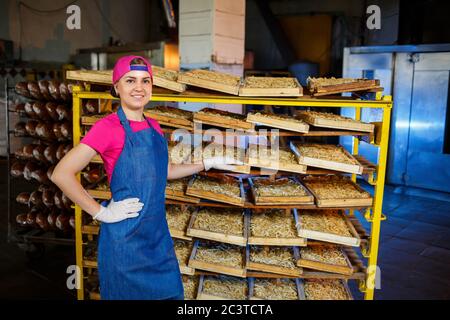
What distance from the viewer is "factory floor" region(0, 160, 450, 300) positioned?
4.80 metres

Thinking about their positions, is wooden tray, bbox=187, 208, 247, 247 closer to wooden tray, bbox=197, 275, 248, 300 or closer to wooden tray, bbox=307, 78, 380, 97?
wooden tray, bbox=197, 275, 248, 300

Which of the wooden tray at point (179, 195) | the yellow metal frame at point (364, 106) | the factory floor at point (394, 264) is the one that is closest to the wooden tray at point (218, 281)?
the wooden tray at point (179, 195)

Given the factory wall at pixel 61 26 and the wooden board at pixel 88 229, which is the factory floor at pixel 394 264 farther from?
the factory wall at pixel 61 26

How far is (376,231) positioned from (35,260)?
432cm

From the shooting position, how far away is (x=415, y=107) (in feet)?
30.1

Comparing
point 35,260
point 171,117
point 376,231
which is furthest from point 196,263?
point 35,260

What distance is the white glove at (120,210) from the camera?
2.61 metres

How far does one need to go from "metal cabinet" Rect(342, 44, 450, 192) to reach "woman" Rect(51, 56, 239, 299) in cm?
755

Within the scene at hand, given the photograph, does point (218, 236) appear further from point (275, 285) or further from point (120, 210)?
point (120, 210)

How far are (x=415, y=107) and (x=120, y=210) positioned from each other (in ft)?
26.9

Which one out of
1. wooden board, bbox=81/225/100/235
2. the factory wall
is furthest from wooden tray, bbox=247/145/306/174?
the factory wall

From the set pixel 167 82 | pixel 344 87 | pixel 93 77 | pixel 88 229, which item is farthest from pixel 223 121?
pixel 88 229

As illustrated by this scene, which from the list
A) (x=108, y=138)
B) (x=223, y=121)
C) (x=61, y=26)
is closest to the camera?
(x=108, y=138)
